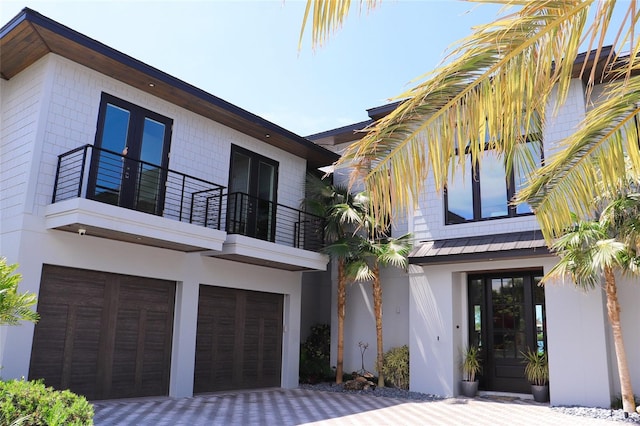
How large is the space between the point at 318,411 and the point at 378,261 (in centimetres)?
419

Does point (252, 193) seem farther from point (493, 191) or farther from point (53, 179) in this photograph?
point (493, 191)

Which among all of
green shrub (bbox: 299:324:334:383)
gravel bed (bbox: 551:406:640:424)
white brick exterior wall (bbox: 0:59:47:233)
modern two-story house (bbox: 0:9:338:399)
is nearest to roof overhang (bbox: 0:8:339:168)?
modern two-story house (bbox: 0:9:338:399)

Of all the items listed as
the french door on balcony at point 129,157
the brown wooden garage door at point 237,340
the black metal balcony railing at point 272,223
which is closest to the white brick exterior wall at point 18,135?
the french door on balcony at point 129,157

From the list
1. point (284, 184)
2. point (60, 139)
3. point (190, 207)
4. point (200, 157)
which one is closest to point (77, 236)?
point (60, 139)

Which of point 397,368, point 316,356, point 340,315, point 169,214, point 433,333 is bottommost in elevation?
point 397,368

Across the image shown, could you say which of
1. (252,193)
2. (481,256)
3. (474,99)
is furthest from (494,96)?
(252,193)

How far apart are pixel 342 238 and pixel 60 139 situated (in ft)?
21.7

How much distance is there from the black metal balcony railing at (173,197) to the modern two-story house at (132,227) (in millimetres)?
36

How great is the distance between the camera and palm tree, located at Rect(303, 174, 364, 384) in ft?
42.3

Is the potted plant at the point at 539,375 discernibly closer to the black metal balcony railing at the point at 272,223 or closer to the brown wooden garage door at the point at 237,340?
the black metal balcony railing at the point at 272,223

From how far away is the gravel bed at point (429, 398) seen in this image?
9.08 metres

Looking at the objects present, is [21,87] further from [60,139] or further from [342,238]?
[342,238]

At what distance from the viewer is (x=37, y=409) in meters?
4.24

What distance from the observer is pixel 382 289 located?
13.9 m
